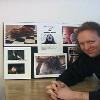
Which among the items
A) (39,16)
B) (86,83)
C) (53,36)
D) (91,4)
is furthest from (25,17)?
(86,83)

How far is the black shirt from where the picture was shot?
1495mm

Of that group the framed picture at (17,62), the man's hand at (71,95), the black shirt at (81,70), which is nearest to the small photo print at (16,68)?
the framed picture at (17,62)

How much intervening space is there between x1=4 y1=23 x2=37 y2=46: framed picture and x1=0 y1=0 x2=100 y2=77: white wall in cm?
4

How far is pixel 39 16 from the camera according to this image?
171 cm

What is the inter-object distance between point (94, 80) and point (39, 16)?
0.59m

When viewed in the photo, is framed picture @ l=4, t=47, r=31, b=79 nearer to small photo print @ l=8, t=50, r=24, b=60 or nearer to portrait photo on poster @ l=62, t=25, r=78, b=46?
small photo print @ l=8, t=50, r=24, b=60

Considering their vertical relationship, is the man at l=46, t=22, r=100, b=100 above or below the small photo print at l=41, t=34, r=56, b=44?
below

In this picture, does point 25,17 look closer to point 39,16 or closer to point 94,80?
point 39,16

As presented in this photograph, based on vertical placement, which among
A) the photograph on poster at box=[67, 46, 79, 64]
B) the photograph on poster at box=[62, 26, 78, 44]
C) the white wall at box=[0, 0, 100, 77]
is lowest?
the photograph on poster at box=[67, 46, 79, 64]

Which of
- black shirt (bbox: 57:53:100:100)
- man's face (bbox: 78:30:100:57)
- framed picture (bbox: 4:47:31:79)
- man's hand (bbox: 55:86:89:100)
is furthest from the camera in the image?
framed picture (bbox: 4:47:31:79)

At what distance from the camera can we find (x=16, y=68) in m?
1.67

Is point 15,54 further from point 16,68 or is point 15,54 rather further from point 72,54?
point 72,54

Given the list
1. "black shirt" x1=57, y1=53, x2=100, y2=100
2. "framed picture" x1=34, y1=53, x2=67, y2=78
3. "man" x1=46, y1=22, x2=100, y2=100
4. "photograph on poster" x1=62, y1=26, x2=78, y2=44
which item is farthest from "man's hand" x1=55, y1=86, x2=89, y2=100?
"photograph on poster" x1=62, y1=26, x2=78, y2=44

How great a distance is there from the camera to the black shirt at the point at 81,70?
1.50 metres
